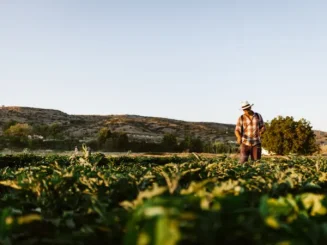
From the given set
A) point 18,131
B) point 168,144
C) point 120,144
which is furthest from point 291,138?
point 18,131

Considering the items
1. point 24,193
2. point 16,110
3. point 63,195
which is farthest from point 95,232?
point 16,110

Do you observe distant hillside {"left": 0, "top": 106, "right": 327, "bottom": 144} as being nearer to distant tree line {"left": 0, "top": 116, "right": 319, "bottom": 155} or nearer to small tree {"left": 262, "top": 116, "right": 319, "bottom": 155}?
distant tree line {"left": 0, "top": 116, "right": 319, "bottom": 155}

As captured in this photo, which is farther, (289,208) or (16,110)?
(16,110)

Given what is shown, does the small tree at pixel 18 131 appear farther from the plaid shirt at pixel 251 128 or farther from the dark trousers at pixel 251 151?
the dark trousers at pixel 251 151

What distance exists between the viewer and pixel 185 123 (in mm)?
118812

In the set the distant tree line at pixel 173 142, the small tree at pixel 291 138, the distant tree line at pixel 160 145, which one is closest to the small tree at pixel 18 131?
the distant tree line at pixel 173 142

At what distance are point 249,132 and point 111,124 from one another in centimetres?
9201

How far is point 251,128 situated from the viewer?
11203 mm

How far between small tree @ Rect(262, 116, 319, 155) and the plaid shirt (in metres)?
35.4

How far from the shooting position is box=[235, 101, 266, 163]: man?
11.0 metres

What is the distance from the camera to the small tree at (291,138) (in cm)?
4516

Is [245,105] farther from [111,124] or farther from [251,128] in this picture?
[111,124]

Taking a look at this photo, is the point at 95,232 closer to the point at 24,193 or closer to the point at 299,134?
the point at 24,193

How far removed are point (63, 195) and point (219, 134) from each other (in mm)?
104596
